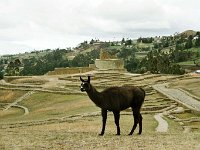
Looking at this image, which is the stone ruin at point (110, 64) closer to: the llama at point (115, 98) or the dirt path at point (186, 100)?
the dirt path at point (186, 100)

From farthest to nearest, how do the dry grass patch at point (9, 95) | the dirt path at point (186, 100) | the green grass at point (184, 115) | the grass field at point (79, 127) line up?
the dry grass patch at point (9, 95), the dirt path at point (186, 100), the green grass at point (184, 115), the grass field at point (79, 127)

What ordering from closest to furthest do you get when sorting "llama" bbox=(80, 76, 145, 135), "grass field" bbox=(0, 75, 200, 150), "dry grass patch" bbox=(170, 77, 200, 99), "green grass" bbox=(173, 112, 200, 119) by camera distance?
"grass field" bbox=(0, 75, 200, 150) → "llama" bbox=(80, 76, 145, 135) → "green grass" bbox=(173, 112, 200, 119) → "dry grass patch" bbox=(170, 77, 200, 99)

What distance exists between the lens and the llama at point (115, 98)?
15.3 metres

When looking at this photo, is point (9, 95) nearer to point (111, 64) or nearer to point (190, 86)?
point (190, 86)

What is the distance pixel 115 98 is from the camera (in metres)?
15.4

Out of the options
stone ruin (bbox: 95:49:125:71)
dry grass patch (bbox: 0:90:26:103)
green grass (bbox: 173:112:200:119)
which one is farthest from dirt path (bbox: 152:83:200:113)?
stone ruin (bbox: 95:49:125:71)

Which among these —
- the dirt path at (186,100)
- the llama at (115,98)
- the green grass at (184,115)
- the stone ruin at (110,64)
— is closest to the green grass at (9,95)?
the dirt path at (186,100)

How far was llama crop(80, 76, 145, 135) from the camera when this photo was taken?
15266 millimetres

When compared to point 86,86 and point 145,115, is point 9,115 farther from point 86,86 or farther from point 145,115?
point 86,86

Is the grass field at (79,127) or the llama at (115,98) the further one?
the llama at (115,98)

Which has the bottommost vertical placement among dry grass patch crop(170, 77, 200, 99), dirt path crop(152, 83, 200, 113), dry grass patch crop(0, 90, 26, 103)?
dry grass patch crop(0, 90, 26, 103)

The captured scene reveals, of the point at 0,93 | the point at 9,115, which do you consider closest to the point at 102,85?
the point at 0,93

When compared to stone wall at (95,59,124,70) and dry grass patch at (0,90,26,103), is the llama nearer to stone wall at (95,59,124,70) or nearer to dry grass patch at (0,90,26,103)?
dry grass patch at (0,90,26,103)

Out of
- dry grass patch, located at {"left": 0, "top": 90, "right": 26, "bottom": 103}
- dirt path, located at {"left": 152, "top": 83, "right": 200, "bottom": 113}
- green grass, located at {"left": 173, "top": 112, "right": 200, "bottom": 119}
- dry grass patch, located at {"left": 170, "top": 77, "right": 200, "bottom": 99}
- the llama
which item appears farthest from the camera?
dry grass patch, located at {"left": 0, "top": 90, "right": 26, "bottom": 103}
